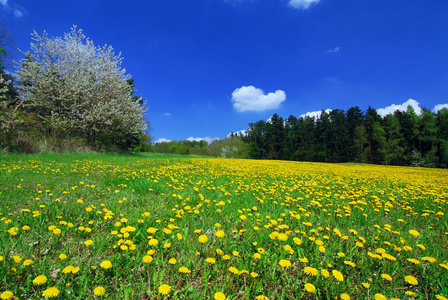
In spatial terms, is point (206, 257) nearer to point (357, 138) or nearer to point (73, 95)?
point (73, 95)

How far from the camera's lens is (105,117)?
16172mm

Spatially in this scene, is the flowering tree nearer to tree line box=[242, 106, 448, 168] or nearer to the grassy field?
the grassy field

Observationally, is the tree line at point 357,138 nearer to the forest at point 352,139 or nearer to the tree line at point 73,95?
the forest at point 352,139

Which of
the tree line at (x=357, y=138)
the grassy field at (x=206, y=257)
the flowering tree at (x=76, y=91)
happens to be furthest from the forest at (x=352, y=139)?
the grassy field at (x=206, y=257)

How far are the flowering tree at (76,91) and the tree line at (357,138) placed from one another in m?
42.4

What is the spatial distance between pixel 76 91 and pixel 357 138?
50466 mm

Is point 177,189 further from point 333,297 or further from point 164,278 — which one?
point 333,297

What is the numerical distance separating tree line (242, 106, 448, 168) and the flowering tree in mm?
42440

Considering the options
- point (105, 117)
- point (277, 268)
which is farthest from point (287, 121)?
point (277, 268)

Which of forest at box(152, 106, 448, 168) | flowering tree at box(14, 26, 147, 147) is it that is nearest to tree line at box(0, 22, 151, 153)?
flowering tree at box(14, 26, 147, 147)

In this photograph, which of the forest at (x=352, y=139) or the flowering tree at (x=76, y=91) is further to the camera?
the forest at (x=352, y=139)

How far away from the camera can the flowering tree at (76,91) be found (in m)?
14.3

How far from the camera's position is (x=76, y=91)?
15266 mm

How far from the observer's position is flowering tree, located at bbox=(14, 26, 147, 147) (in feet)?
47.1
